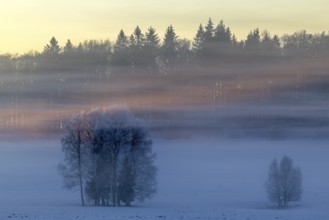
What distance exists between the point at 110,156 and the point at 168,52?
10184 millimetres

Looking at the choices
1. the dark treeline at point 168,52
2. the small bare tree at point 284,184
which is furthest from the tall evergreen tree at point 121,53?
the small bare tree at point 284,184

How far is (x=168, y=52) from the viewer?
46.8m

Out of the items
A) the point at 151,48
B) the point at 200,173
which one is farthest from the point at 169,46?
the point at 200,173

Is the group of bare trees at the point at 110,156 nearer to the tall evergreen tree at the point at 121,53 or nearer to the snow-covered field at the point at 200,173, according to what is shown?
the snow-covered field at the point at 200,173

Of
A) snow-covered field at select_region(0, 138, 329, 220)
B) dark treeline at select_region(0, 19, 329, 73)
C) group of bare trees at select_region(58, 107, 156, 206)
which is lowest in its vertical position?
snow-covered field at select_region(0, 138, 329, 220)

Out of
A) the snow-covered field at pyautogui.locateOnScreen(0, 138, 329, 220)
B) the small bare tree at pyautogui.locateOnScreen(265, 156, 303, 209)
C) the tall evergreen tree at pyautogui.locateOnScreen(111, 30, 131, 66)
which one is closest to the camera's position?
the snow-covered field at pyautogui.locateOnScreen(0, 138, 329, 220)

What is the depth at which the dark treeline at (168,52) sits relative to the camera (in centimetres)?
4062

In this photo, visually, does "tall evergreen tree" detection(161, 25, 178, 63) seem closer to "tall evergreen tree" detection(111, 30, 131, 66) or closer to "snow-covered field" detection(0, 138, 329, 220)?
"tall evergreen tree" detection(111, 30, 131, 66)

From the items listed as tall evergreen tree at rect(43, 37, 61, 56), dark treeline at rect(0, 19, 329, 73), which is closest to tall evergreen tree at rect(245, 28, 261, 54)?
dark treeline at rect(0, 19, 329, 73)

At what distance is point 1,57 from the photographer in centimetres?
4294

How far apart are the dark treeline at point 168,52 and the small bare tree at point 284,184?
5.71 m

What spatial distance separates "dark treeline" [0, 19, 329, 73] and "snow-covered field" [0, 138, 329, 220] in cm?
603

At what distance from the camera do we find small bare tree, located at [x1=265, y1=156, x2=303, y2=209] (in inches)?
1672

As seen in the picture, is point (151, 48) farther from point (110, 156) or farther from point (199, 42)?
point (110, 156)
